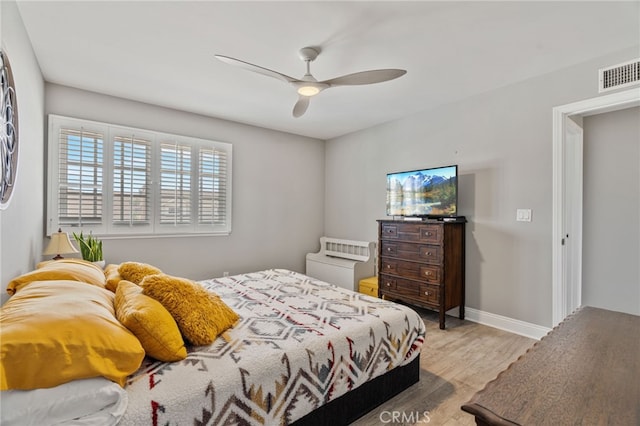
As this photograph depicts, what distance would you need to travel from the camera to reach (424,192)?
12.0 feet

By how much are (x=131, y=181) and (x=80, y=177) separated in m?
0.49

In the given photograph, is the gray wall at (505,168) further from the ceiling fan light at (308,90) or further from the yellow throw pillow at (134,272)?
the yellow throw pillow at (134,272)

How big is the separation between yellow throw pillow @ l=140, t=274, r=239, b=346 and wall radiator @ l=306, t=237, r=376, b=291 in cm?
277

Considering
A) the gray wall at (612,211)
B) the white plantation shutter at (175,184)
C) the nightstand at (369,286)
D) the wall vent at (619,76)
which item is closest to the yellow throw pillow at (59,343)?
the white plantation shutter at (175,184)

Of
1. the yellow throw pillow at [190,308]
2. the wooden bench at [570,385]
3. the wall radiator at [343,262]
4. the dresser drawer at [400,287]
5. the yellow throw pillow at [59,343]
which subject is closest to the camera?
the wooden bench at [570,385]

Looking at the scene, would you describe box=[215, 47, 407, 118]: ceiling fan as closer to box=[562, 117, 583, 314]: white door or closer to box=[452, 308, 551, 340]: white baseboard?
box=[562, 117, 583, 314]: white door

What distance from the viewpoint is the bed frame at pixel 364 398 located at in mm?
1641

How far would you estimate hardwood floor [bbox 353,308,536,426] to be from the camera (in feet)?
6.10

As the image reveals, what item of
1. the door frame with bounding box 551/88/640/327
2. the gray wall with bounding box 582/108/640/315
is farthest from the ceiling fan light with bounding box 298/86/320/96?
the gray wall with bounding box 582/108/640/315

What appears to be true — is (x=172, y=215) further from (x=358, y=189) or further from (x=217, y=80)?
(x=358, y=189)

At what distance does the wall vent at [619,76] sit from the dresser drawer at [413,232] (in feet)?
6.06

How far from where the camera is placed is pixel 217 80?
315 cm

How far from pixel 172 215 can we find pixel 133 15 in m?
2.42

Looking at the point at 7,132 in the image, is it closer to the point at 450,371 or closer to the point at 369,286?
the point at 450,371
